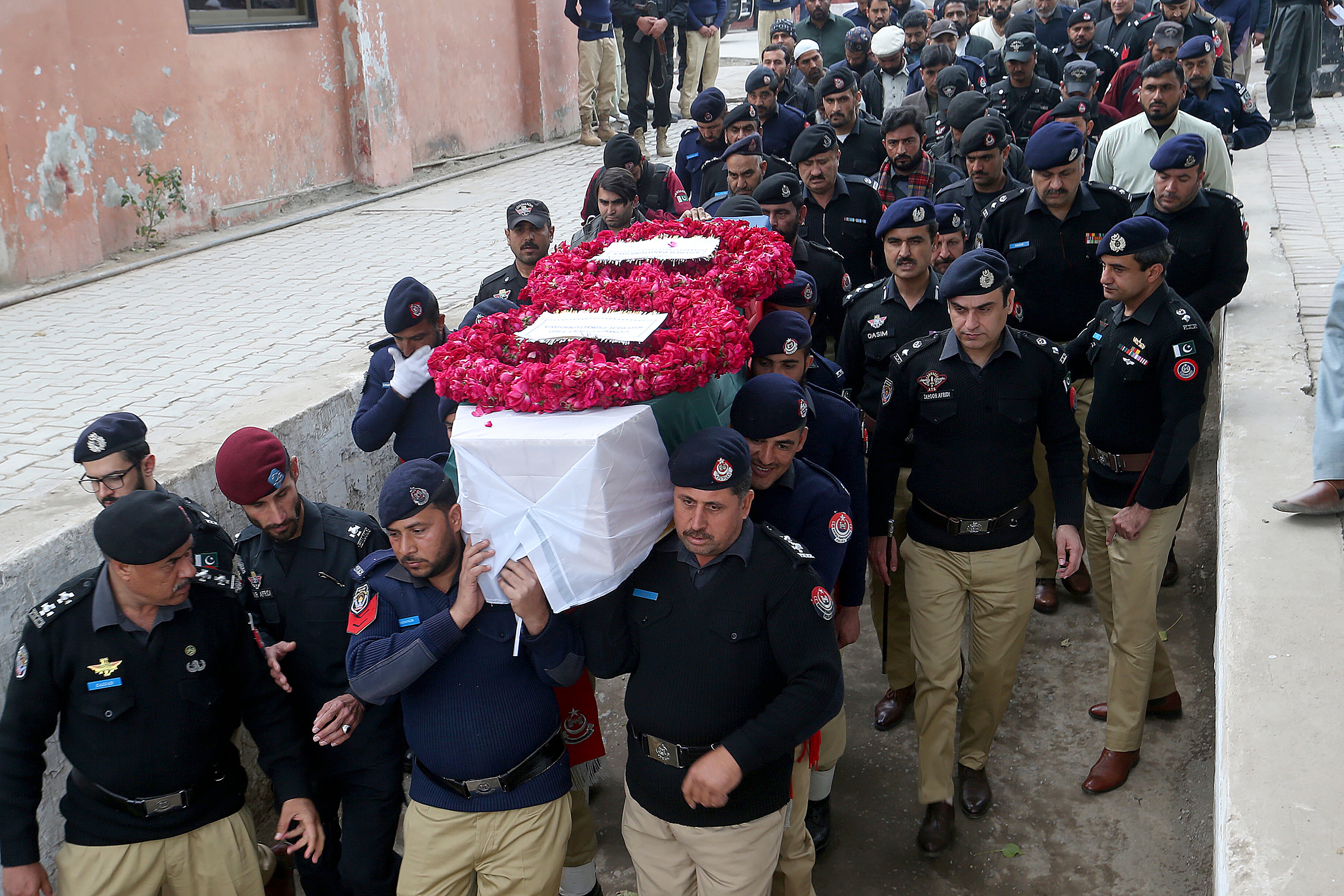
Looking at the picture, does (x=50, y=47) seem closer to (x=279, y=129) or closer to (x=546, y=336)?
(x=279, y=129)

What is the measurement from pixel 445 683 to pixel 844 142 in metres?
5.66

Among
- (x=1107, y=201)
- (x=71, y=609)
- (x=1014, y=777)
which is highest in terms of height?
(x=1107, y=201)

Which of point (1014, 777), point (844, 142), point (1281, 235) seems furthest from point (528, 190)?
point (1014, 777)

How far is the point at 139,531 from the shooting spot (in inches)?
118

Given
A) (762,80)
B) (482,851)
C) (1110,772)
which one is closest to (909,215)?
(1110,772)

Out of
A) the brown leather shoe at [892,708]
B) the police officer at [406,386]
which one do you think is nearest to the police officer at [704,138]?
the police officer at [406,386]

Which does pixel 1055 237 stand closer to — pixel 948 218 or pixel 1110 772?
pixel 948 218

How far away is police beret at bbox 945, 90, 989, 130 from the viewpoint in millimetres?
6754

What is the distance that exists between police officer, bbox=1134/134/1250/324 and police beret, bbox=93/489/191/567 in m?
4.41

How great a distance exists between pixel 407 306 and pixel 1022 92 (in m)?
5.61

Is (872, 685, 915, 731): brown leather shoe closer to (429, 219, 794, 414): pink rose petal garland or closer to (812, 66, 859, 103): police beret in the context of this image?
(429, 219, 794, 414): pink rose petal garland

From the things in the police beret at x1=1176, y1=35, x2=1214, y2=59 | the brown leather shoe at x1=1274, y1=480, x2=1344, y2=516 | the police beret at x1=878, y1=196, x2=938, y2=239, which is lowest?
the brown leather shoe at x1=1274, y1=480, x2=1344, y2=516

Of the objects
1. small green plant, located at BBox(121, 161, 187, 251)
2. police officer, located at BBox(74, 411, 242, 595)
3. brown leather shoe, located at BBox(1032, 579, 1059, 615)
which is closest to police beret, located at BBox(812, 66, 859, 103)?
brown leather shoe, located at BBox(1032, 579, 1059, 615)

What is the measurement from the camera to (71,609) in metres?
3.11
